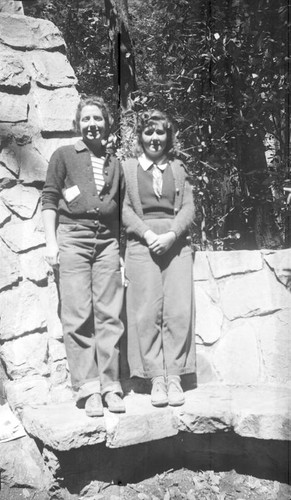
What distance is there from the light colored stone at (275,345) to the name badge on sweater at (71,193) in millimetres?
1311

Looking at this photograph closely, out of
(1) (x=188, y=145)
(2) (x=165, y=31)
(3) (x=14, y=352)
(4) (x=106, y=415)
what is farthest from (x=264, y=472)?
(2) (x=165, y=31)

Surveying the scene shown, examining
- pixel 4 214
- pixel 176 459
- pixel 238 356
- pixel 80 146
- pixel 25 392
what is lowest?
pixel 176 459

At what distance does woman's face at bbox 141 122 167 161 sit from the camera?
3008mm

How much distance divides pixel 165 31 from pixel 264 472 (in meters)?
3.16

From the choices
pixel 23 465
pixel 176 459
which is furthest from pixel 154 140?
pixel 23 465

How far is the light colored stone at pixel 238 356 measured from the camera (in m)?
3.14

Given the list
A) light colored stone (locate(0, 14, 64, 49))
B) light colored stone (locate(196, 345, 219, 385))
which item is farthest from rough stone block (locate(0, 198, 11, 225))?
light colored stone (locate(196, 345, 219, 385))

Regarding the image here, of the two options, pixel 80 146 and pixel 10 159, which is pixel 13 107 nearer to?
pixel 10 159

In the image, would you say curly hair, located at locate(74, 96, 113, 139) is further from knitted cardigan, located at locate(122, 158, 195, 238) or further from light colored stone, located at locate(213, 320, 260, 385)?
light colored stone, located at locate(213, 320, 260, 385)

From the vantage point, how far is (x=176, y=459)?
2875mm

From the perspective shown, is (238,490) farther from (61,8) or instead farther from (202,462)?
(61,8)

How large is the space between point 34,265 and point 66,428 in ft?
3.08

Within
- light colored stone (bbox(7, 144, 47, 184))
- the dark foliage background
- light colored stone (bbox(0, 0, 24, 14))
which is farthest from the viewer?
the dark foliage background

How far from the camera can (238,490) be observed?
2750 mm
